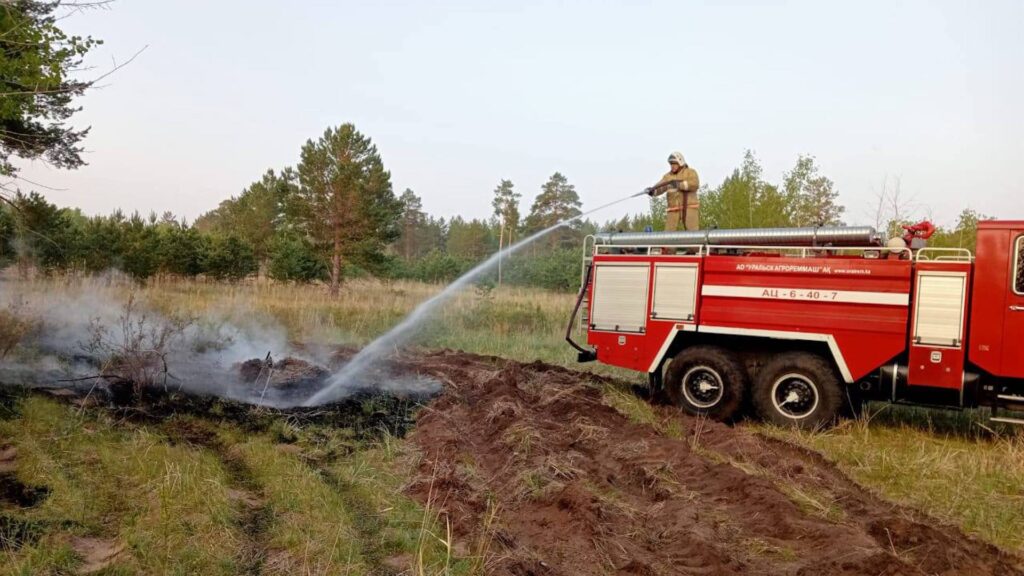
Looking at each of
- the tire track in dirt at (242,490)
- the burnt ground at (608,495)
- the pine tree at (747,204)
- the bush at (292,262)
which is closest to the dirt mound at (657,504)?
the burnt ground at (608,495)

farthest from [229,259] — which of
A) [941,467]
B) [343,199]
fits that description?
[941,467]

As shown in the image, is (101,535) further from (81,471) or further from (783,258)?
(783,258)

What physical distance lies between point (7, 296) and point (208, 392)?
7.04 metres

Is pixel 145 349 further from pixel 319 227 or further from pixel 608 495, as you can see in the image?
pixel 319 227

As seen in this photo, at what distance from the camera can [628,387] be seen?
10734mm

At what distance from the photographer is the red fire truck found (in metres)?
7.27

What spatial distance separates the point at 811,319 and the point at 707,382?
151cm

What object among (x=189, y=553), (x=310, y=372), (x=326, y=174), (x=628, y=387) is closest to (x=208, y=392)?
(x=310, y=372)

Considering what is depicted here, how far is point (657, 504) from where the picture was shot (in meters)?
5.42

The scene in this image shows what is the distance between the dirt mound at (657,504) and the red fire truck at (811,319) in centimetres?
96

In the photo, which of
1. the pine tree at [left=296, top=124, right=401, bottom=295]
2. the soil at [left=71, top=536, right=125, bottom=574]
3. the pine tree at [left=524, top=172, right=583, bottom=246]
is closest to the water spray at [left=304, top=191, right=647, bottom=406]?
the soil at [left=71, top=536, right=125, bottom=574]

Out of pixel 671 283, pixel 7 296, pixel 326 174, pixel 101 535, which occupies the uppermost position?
pixel 326 174

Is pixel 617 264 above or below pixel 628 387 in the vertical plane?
above

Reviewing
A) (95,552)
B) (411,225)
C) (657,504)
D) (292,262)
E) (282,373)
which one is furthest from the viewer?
(411,225)
